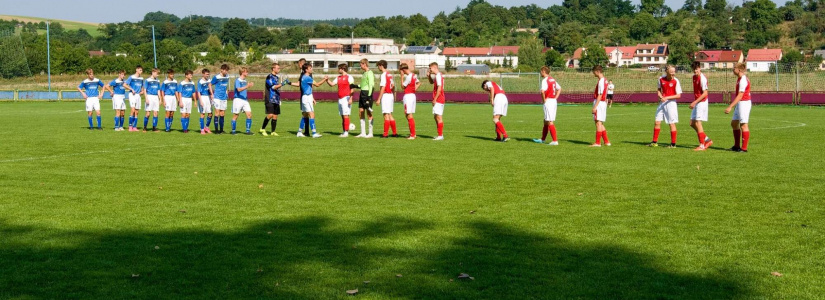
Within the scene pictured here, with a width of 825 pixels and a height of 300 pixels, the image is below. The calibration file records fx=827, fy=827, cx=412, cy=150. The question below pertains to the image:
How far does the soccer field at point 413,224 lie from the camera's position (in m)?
6.59

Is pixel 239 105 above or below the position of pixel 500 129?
above

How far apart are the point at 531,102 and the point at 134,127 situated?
27.8m

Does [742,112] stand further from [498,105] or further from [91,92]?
[91,92]

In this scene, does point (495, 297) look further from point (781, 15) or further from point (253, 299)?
point (781, 15)

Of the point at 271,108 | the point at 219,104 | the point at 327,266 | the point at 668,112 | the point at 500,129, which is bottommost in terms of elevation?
the point at 327,266

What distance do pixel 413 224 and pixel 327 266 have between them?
1980 mm

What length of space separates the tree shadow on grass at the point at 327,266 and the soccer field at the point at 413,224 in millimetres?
24

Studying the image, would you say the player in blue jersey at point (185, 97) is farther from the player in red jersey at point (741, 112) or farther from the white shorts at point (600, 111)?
the player in red jersey at point (741, 112)

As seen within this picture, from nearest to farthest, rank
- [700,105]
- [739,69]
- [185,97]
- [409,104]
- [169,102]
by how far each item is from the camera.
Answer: [739,69] < [700,105] < [409,104] < [185,97] < [169,102]

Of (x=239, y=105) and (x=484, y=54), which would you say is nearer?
(x=239, y=105)

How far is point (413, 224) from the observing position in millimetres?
8953

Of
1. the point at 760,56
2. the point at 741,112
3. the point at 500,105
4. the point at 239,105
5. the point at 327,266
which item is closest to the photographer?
the point at 327,266

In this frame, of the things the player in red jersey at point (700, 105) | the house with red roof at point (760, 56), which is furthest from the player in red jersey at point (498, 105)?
the house with red roof at point (760, 56)

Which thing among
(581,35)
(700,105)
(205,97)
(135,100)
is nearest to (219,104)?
(205,97)
